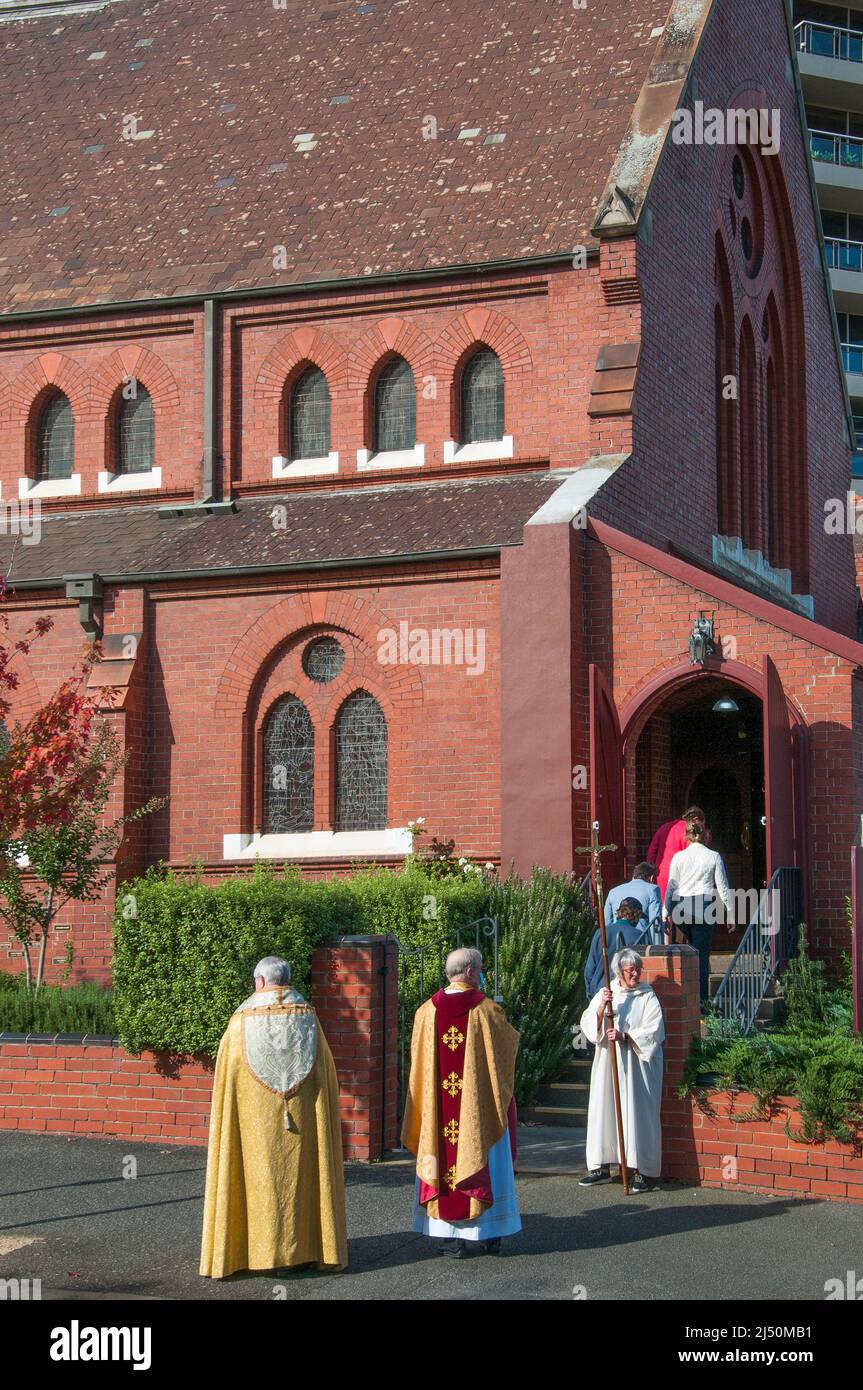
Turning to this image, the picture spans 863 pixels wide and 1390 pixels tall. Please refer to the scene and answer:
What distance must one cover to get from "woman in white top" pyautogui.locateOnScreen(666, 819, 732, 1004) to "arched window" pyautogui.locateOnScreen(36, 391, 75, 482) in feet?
39.9

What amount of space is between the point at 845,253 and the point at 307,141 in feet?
116

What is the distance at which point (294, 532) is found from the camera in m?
20.8

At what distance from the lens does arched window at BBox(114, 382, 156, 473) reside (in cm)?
2344

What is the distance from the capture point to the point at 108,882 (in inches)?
753

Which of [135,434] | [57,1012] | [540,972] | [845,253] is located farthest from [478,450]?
[845,253]

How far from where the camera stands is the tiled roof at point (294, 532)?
64.1ft

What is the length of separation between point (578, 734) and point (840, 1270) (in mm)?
9327

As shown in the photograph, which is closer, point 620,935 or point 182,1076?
point 182,1076

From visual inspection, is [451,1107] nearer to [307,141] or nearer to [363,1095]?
[363,1095]

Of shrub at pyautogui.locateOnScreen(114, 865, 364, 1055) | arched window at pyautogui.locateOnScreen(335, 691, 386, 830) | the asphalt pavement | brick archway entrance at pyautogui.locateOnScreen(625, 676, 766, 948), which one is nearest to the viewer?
the asphalt pavement

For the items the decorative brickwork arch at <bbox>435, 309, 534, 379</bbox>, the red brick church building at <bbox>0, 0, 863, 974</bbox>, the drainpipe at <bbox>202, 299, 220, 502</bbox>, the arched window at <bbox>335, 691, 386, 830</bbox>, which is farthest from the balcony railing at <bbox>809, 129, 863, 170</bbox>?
the arched window at <bbox>335, 691, 386, 830</bbox>

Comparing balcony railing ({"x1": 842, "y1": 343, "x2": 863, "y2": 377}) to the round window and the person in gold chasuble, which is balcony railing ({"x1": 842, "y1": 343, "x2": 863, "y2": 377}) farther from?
the person in gold chasuble

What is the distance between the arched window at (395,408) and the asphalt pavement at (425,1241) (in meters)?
12.0

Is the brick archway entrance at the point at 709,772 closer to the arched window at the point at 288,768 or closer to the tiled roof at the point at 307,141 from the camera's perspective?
the arched window at the point at 288,768
